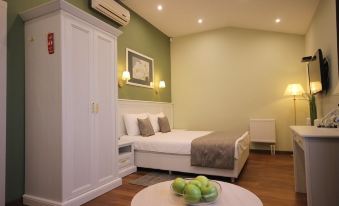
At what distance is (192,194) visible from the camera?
109cm

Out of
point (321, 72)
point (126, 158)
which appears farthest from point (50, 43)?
point (321, 72)

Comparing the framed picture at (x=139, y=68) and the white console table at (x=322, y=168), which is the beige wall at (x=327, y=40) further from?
the framed picture at (x=139, y=68)

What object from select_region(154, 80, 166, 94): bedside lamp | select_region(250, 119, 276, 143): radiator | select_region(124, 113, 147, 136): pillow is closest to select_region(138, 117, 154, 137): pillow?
select_region(124, 113, 147, 136): pillow

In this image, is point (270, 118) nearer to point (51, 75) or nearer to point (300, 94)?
point (300, 94)

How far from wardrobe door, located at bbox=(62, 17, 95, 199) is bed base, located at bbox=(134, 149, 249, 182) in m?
1.17

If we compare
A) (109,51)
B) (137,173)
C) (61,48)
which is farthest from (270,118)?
(61,48)

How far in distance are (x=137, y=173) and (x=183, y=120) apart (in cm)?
250

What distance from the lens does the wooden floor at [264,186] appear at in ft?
7.72

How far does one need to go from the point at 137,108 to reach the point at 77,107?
2080 millimetres

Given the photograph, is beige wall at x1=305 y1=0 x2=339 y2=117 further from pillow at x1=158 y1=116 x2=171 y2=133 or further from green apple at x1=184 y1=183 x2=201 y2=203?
pillow at x1=158 y1=116 x2=171 y2=133

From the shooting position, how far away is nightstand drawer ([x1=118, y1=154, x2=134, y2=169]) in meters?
3.25

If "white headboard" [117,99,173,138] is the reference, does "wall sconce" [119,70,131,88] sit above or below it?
above

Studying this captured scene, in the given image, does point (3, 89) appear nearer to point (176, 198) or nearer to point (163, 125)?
point (176, 198)

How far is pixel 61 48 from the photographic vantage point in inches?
85.5
